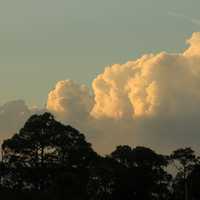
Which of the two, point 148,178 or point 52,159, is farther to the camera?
point 148,178

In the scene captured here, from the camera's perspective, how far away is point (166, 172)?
5635 inches

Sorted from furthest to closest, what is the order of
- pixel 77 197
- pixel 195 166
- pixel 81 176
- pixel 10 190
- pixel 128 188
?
1. pixel 195 166
2. pixel 128 188
3. pixel 81 176
4. pixel 10 190
5. pixel 77 197

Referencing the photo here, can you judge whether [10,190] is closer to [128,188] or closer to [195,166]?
[128,188]

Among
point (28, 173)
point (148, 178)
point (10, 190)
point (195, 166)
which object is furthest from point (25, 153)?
point (195, 166)

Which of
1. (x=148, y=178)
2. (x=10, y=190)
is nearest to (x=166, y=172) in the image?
(x=148, y=178)

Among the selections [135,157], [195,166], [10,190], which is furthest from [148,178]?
[10,190]

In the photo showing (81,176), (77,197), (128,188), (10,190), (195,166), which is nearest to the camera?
(77,197)

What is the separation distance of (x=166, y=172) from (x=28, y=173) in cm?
2505

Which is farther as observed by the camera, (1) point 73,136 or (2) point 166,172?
(2) point 166,172

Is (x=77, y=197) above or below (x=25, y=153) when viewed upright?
below

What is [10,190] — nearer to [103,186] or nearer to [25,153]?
[25,153]

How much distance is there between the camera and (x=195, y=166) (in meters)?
152

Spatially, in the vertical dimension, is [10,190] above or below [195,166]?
below

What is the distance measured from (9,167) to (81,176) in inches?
443
